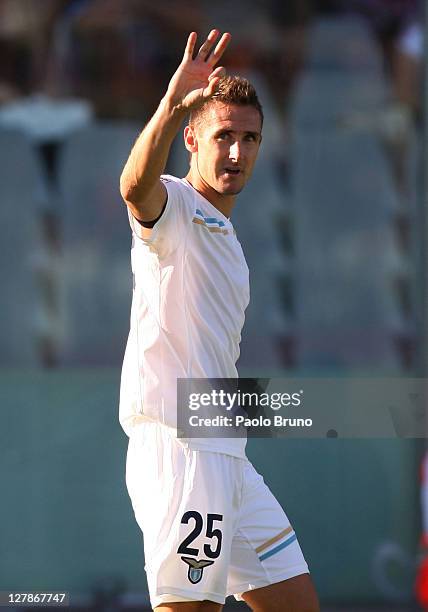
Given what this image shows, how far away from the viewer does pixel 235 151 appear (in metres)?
4.51

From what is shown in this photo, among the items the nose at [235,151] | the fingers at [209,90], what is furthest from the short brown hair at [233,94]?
the fingers at [209,90]

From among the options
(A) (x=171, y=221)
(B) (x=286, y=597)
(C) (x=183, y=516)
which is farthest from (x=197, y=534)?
(A) (x=171, y=221)

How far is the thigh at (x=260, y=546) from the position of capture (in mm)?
4637

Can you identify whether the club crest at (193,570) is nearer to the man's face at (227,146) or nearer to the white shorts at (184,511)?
the white shorts at (184,511)

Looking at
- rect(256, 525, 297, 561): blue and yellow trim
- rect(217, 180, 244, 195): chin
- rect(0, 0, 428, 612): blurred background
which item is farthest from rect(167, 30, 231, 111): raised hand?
rect(0, 0, 428, 612): blurred background

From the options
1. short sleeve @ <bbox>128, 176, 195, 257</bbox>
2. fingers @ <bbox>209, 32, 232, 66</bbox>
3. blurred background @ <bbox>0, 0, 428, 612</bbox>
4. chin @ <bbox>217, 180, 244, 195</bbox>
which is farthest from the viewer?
blurred background @ <bbox>0, 0, 428, 612</bbox>

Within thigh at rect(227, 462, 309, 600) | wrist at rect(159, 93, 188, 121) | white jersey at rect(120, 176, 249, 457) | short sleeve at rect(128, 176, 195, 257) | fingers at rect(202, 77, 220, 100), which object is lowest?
thigh at rect(227, 462, 309, 600)

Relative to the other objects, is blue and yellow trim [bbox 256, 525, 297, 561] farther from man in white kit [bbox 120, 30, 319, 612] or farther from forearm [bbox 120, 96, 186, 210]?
forearm [bbox 120, 96, 186, 210]

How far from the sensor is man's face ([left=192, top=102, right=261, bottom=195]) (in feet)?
14.8

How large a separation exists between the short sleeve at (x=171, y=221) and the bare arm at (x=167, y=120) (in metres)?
0.14

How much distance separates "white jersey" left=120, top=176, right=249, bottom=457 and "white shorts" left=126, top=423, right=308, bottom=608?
0.19ft

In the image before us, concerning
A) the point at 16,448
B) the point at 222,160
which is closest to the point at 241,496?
the point at 222,160

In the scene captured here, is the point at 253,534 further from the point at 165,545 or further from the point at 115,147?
the point at 115,147

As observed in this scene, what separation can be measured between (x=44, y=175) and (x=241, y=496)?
17.5 ft
